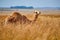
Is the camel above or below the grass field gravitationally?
above

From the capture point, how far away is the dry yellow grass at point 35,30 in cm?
154

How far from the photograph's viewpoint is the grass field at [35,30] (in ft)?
5.05

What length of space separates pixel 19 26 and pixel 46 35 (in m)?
0.33

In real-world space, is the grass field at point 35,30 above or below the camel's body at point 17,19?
below

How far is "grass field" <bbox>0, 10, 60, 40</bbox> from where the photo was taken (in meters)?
1.54

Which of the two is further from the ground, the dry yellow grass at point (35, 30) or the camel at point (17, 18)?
the camel at point (17, 18)

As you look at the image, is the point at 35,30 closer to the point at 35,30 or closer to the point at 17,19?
the point at 35,30

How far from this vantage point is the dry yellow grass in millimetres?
1539

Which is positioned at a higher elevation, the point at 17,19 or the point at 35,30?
the point at 17,19

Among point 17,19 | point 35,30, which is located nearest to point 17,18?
point 17,19

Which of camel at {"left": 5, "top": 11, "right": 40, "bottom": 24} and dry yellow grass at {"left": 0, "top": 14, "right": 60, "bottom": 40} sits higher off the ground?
camel at {"left": 5, "top": 11, "right": 40, "bottom": 24}

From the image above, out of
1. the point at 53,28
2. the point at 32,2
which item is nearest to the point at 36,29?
the point at 53,28

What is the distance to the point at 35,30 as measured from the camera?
1572 mm

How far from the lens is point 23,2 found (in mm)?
1615
